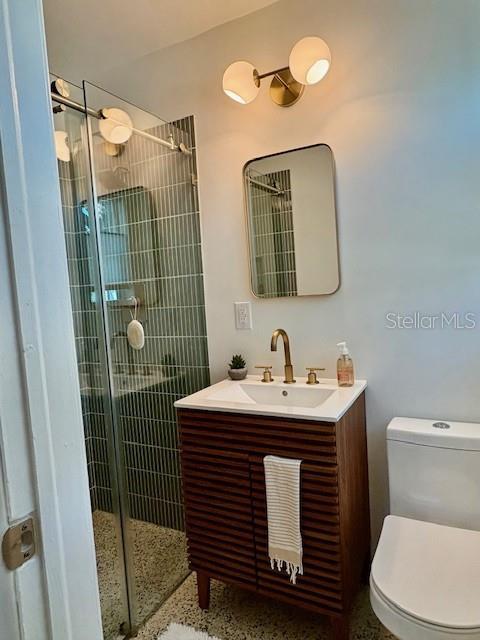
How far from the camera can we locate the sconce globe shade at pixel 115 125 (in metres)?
1.76

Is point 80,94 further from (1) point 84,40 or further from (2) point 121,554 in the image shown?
(2) point 121,554

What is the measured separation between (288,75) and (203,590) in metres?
2.28

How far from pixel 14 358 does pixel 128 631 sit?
168 centimetres

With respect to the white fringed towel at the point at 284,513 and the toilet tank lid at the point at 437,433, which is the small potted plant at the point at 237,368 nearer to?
the white fringed towel at the point at 284,513

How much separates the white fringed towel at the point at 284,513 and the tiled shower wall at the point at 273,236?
0.81m

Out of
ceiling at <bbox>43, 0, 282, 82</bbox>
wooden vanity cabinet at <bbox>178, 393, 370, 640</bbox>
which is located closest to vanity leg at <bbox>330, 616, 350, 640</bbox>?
wooden vanity cabinet at <bbox>178, 393, 370, 640</bbox>

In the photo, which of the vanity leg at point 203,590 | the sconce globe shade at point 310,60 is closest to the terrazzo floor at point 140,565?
the vanity leg at point 203,590

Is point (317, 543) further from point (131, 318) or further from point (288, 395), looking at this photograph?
point (131, 318)

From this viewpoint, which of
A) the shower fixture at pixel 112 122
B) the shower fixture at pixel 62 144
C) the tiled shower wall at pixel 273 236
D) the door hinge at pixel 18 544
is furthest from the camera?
the tiled shower wall at pixel 273 236

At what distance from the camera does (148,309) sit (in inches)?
78.4

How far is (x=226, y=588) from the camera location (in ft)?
6.12

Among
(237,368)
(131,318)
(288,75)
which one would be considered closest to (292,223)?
(288,75)

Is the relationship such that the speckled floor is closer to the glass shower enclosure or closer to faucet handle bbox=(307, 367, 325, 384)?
the glass shower enclosure

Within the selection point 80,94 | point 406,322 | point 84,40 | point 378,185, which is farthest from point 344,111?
point 84,40
